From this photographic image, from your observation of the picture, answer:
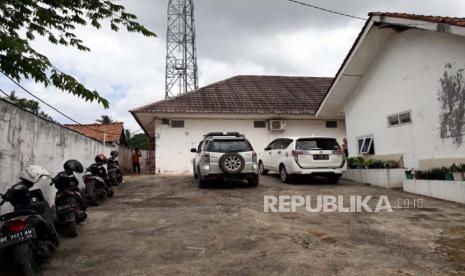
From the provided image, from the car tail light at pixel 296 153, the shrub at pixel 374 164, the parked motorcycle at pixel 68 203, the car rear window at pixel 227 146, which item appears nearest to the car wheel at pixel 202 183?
the car rear window at pixel 227 146

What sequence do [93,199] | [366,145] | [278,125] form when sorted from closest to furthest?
[93,199]
[366,145]
[278,125]

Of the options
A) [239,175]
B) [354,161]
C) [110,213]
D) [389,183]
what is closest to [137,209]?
[110,213]

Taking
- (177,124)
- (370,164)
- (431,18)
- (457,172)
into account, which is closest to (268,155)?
(370,164)

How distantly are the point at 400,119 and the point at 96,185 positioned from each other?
992cm

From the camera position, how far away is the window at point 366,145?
45.4ft

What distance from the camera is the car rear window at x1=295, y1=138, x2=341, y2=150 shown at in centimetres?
1168

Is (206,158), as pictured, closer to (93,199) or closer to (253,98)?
(93,199)

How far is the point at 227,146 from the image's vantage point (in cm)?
1103

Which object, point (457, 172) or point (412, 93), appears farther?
point (412, 93)

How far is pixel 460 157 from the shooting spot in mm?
9562

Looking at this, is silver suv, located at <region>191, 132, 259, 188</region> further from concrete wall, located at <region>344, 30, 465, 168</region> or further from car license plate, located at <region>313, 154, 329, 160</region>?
concrete wall, located at <region>344, 30, 465, 168</region>

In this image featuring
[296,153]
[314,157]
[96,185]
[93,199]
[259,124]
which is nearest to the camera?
[93,199]

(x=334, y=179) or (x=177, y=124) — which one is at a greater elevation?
(x=177, y=124)

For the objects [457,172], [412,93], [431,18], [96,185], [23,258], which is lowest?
[23,258]
